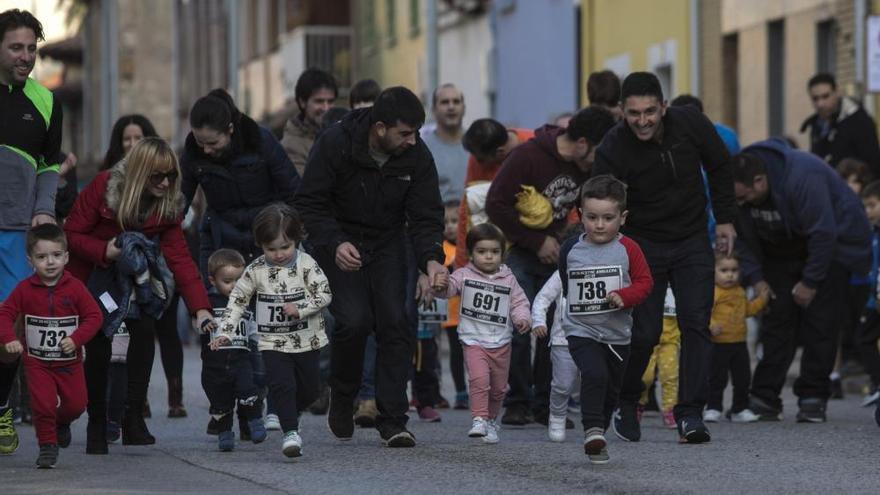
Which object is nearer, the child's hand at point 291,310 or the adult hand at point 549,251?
the child's hand at point 291,310

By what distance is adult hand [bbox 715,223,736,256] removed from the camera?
38.1 feet

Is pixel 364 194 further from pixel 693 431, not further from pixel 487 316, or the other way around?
pixel 693 431

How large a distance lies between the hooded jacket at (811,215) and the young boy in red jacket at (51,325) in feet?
14.6

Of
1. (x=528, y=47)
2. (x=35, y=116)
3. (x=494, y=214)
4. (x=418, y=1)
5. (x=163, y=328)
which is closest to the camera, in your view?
(x=35, y=116)

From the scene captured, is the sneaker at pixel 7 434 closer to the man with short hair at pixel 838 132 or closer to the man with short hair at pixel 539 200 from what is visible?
the man with short hair at pixel 539 200

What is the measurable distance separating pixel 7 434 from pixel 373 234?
2051mm

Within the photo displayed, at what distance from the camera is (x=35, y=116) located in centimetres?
1124

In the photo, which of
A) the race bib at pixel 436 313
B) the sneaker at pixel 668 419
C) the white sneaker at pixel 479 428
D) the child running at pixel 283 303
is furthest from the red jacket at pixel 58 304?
the race bib at pixel 436 313

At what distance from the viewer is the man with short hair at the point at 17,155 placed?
11.0 meters

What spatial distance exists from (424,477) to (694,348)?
2.40 metres

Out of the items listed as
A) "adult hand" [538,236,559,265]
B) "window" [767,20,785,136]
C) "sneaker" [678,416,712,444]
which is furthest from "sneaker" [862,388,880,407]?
"window" [767,20,785,136]

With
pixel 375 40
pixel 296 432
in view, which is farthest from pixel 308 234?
pixel 375 40

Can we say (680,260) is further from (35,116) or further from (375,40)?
(375,40)

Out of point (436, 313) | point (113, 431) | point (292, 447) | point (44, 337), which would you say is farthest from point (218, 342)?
point (436, 313)
